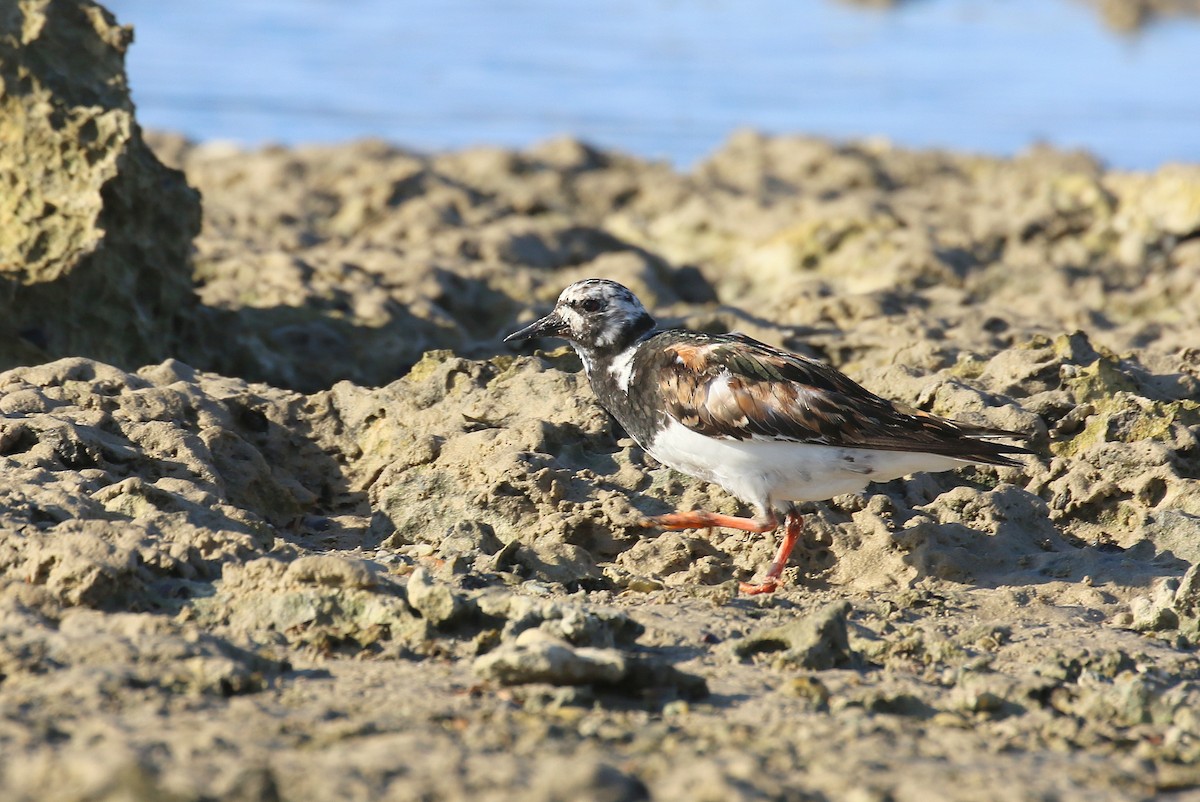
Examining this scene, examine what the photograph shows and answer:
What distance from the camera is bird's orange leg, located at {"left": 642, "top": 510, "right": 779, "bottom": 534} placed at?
584 centimetres

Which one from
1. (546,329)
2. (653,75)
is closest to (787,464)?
(546,329)

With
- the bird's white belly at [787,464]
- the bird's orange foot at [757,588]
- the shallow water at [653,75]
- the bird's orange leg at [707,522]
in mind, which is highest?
the shallow water at [653,75]

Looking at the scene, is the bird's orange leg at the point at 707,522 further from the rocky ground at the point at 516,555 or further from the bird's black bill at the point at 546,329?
the bird's black bill at the point at 546,329

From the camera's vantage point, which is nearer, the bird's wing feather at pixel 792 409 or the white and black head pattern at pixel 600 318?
the bird's wing feather at pixel 792 409

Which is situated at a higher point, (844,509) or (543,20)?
(543,20)

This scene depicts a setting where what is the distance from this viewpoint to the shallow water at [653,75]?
64.5 ft

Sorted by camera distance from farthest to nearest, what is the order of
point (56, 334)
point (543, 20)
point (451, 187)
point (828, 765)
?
point (543, 20)
point (451, 187)
point (56, 334)
point (828, 765)

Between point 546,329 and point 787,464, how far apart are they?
149 centimetres

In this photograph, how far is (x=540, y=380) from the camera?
22.3 ft

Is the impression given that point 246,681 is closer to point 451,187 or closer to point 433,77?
point 451,187

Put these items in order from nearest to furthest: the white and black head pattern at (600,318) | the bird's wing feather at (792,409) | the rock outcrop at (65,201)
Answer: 1. the bird's wing feather at (792,409)
2. the white and black head pattern at (600,318)
3. the rock outcrop at (65,201)

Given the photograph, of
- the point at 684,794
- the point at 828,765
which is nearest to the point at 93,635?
the point at 684,794

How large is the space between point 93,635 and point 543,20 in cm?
2542

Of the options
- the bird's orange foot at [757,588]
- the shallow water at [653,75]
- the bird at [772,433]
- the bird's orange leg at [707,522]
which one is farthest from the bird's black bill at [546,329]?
the shallow water at [653,75]
